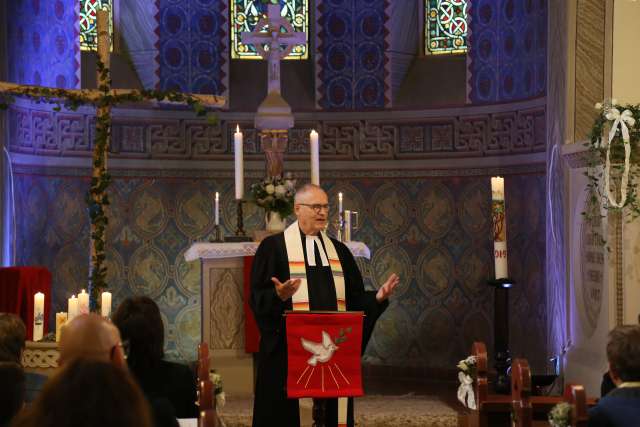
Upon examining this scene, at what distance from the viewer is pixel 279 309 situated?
5.93 meters

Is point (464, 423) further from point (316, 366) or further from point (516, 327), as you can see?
point (516, 327)

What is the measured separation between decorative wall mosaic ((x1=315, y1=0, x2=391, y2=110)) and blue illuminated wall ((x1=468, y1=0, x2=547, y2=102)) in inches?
37.4

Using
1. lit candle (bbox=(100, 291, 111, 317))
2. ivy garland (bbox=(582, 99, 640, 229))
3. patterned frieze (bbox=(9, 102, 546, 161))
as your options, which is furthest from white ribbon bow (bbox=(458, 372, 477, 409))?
patterned frieze (bbox=(9, 102, 546, 161))

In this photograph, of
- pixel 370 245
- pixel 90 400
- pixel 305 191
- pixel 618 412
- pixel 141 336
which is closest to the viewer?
pixel 90 400

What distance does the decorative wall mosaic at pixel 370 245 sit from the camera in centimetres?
1095

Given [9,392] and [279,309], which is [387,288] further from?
[9,392]

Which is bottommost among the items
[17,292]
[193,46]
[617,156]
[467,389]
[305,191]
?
[467,389]

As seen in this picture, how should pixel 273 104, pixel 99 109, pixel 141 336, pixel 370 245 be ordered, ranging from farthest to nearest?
pixel 370 245
pixel 273 104
pixel 99 109
pixel 141 336

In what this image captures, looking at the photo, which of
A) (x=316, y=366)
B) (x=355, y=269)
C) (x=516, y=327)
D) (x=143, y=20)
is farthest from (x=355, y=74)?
(x=316, y=366)

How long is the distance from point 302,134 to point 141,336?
297 inches

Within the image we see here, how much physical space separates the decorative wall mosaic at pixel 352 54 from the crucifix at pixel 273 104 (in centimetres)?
137

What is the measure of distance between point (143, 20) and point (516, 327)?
16.1 feet

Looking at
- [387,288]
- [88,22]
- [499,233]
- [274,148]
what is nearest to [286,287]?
[387,288]

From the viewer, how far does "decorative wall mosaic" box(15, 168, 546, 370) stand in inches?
431
